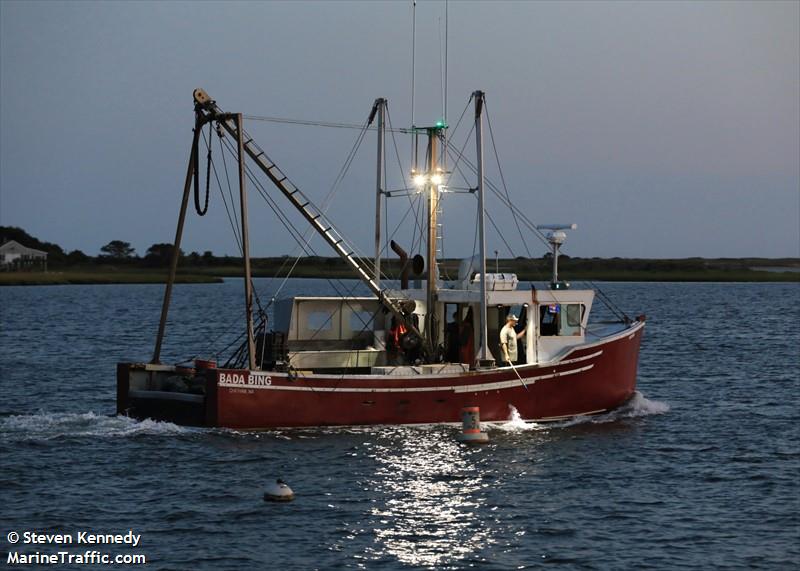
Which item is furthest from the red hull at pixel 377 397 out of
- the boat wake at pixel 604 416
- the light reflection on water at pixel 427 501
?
the light reflection on water at pixel 427 501

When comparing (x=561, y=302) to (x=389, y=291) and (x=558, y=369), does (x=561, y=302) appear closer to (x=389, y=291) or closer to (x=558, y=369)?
(x=558, y=369)

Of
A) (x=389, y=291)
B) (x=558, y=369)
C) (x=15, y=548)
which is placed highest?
(x=389, y=291)

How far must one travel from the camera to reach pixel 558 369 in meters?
27.9

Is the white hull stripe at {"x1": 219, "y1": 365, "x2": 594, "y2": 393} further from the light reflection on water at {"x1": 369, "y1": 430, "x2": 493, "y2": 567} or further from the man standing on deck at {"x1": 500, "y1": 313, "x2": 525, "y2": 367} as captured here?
the light reflection on water at {"x1": 369, "y1": 430, "x2": 493, "y2": 567}

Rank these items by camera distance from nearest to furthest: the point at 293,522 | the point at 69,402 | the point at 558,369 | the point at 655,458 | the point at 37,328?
the point at 293,522 → the point at 655,458 → the point at 558,369 → the point at 69,402 → the point at 37,328

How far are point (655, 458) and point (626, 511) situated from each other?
5.00 metres

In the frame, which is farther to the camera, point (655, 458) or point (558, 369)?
point (558, 369)

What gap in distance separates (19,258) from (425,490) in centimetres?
16117

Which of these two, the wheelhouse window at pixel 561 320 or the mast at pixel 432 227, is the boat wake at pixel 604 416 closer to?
the wheelhouse window at pixel 561 320

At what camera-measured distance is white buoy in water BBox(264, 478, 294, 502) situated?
68.0 feet

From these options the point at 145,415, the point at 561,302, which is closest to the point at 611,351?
the point at 561,302

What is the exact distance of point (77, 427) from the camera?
2712 centimetres

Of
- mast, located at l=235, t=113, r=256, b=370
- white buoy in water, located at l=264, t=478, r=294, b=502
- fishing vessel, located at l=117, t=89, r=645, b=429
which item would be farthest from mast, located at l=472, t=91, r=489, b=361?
white buoy in water, located at l=264, t=478, r=294, b=502

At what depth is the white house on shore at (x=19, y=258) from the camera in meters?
170
